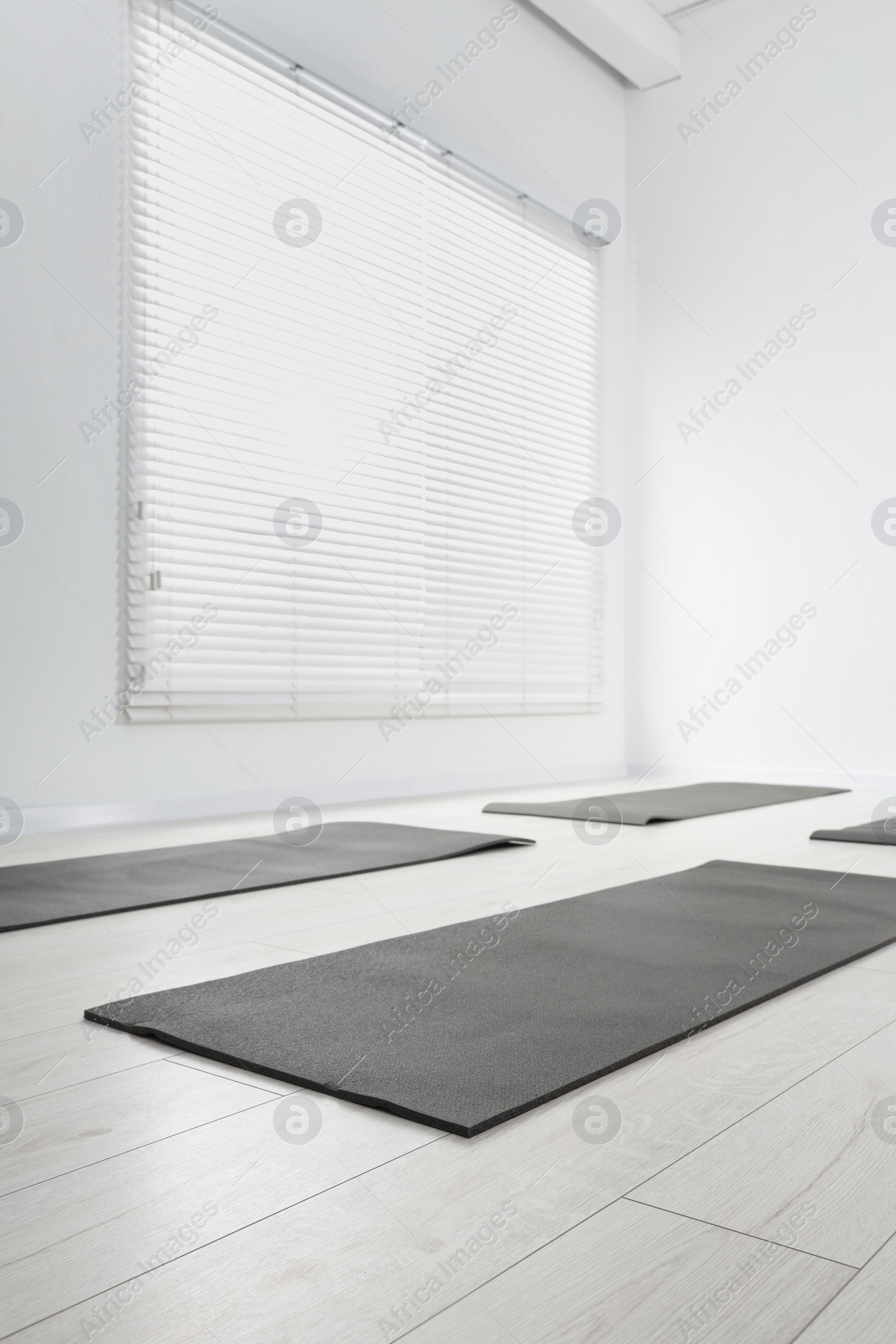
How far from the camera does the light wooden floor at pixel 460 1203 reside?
739 mm

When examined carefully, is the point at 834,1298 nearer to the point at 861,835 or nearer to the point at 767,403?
the point at 861,835

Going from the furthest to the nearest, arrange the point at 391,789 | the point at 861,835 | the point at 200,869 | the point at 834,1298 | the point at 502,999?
the point at 391,789 < the point at 861,835 < the point at 200,869 < the point at 502,999 < the point at 834,1298

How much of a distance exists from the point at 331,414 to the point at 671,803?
182 centimetres

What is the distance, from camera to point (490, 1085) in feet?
3.74

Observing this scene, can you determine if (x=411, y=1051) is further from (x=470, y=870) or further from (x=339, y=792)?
(x=339, y=792)

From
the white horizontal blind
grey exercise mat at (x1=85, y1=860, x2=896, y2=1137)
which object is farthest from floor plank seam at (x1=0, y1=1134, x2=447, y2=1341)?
the white horizontal blind

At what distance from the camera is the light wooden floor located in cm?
74

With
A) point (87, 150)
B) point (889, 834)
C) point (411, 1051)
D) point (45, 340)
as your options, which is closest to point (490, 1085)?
point (411, 1051)

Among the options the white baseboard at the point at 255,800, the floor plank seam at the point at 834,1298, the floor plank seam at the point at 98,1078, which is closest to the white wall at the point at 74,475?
the white baseboard at the point at 255,800

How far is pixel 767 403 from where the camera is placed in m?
5.21

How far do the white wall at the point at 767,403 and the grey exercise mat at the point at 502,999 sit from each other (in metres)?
→ 3.03

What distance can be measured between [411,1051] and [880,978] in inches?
29.6

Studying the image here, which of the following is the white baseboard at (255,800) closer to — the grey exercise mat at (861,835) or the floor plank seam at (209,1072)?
the grey exercise mat at (861,835)

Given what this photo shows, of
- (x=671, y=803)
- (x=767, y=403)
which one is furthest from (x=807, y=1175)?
(x=767, y=403)
